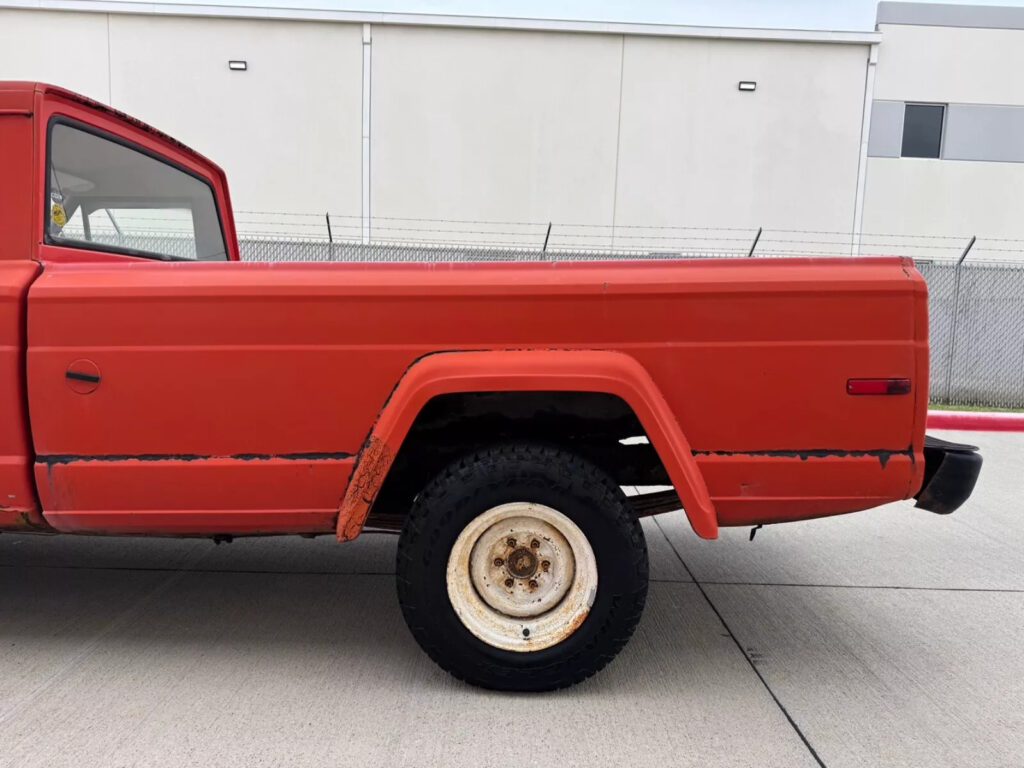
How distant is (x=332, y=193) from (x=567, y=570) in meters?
12.3

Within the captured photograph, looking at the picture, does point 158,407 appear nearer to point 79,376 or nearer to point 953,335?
point 79,376

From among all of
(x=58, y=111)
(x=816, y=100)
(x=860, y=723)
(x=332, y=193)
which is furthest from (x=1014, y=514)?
(x=332, y=193)

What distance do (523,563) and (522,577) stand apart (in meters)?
0.06

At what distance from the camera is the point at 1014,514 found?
4746 mm

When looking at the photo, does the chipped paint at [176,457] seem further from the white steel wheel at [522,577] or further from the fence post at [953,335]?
the fence post at [953,335]

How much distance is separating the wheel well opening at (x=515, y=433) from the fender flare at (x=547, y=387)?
14cm

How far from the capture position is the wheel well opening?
2.41 metres

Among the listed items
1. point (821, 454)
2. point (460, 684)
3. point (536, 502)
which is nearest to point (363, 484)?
point (536, 502)

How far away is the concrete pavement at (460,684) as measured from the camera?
6.86 feet

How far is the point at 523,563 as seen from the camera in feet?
7.68

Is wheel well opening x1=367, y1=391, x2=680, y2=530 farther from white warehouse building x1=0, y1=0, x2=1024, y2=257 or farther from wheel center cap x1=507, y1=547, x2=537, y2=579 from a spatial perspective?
white warehouse building x1=0, y1=0, x2=1024, y2=257

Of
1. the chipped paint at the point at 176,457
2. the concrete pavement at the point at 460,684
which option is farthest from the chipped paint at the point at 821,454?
the chipped paint at the point at 176,457

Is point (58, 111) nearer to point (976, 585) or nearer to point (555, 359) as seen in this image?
point (555, 359)

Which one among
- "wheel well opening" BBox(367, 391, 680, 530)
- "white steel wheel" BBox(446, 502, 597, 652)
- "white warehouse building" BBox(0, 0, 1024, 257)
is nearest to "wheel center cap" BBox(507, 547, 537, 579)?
"white steel wheel" BBox(446, 502, 597, 652)
